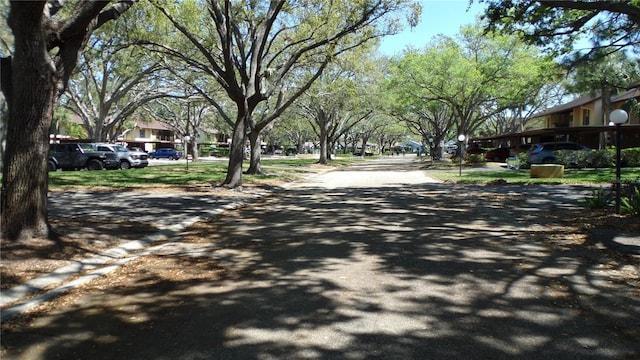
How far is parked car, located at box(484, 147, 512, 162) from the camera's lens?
1578 inches

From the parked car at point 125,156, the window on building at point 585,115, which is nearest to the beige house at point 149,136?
the parked car at point 125,156

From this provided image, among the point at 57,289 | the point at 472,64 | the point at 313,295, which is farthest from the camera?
the point at 472,64

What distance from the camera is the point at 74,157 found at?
27328 millimetres

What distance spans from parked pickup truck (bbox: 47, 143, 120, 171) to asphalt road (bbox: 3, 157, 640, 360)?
22.2 metres

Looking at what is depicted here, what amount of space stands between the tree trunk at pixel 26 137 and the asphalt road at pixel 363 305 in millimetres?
1951

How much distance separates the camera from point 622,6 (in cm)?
895

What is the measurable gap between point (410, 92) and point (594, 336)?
33699 mm

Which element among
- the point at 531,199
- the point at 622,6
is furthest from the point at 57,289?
the point at 531,199

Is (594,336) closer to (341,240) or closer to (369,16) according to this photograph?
(341,240)

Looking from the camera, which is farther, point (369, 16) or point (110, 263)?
point (369, 16)

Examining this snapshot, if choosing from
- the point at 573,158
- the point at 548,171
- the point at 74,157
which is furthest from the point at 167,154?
the point at 548,171

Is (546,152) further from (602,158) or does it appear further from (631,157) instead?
(631,157)

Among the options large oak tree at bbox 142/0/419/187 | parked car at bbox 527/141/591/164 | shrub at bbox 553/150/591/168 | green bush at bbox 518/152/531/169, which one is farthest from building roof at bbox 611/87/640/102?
large oak tree at bbox 142/0/419/187

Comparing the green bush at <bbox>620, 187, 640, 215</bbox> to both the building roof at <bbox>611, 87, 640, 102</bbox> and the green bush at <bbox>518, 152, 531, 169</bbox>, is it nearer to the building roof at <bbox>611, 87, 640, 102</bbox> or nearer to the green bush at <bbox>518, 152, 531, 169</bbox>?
the green bush at <bbox>518, 152, 531, 169</bbox>
